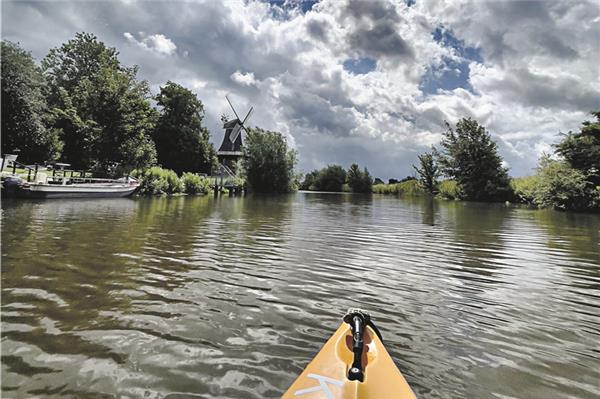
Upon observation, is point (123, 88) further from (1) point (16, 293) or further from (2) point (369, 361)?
(2) point (369, 361)

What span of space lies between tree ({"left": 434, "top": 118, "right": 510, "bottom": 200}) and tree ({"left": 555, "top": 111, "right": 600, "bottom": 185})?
1538 cm

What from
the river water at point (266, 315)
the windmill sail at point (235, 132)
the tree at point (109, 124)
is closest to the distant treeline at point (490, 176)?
the river water at point (266, 315)

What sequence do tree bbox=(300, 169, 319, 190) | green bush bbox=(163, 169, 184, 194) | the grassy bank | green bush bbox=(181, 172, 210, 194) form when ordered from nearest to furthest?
green bush bbox=(163, 169, 184, 194)
green bush bbox=(181, 172, 210, 194)
the grassy bank
tree bbox=(300, 169, 319, 190)

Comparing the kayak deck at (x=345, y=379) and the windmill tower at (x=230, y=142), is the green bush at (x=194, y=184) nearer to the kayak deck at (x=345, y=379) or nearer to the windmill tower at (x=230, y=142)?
the windmill tower at (x=230, y=142)

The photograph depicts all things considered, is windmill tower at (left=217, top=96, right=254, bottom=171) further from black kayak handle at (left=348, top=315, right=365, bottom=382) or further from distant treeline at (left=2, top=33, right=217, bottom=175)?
black kayak handle at (left=348, top=315, right=365, bottom=382)

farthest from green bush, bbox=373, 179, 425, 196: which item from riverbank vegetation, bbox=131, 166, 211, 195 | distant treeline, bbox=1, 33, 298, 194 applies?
riverbank vegetation, bbox=131, 166, 211, 195

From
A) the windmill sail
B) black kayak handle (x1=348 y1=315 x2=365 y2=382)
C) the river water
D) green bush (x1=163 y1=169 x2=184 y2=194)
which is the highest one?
the windmill sail

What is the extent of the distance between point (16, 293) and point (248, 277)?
3593 millimetres

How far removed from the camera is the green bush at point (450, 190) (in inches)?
2105

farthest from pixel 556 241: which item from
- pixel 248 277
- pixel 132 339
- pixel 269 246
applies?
pixel 132 339

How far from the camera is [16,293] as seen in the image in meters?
4.98

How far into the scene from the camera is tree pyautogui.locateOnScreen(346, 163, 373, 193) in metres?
88.3

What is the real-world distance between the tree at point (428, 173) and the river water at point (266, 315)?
197ft

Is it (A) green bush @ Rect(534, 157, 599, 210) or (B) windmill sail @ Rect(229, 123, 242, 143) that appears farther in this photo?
(B) windmill sail @ Rect(229, 123, 242, 143)
